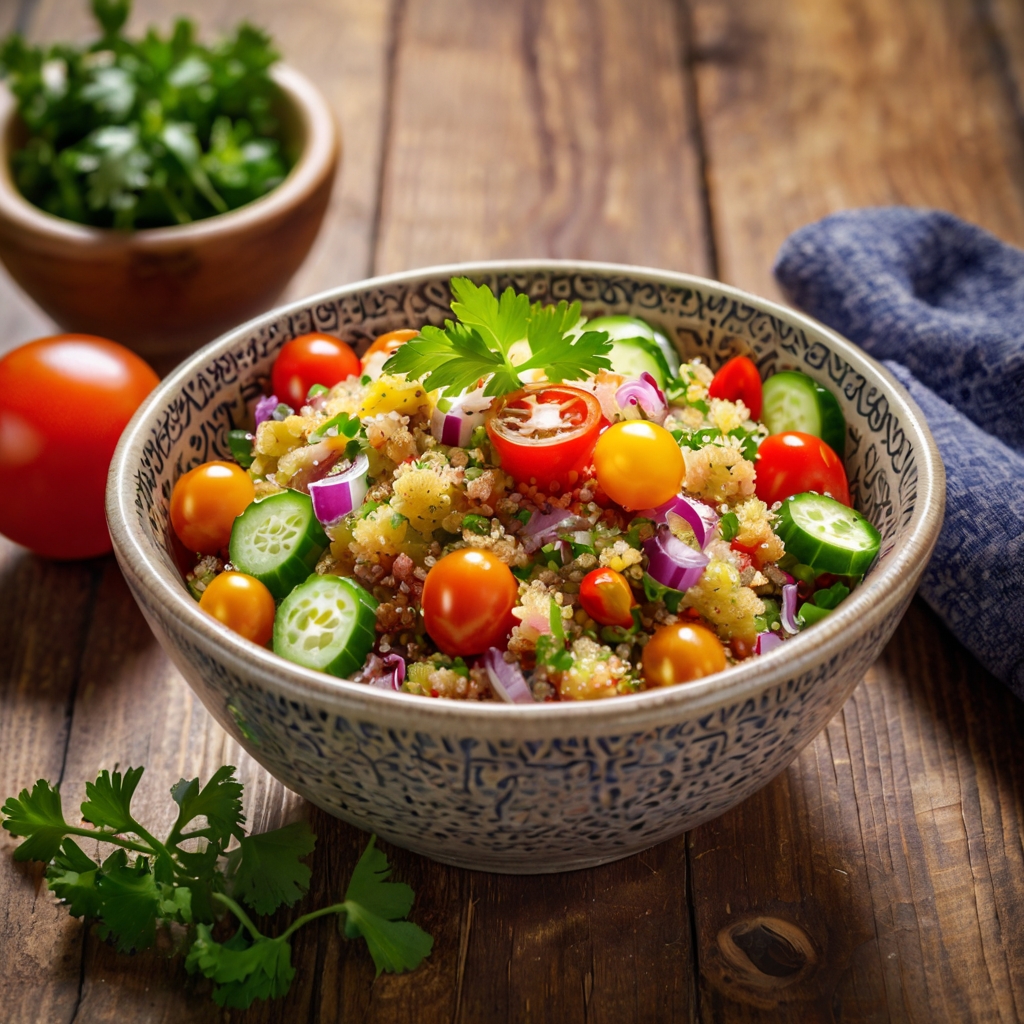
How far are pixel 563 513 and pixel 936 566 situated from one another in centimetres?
95

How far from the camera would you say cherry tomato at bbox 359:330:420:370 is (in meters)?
2.38

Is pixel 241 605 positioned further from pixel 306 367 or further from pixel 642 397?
pixel 642 397

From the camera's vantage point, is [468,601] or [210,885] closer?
[468,601]

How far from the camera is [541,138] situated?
165 inches

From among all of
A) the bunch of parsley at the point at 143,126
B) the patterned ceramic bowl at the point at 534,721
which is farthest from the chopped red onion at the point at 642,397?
the bunch of parsley at the point at 143,126

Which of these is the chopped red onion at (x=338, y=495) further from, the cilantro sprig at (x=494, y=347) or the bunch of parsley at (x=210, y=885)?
the bunch of parsley at (x=210, y=885)

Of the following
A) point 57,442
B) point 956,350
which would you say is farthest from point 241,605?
point 956,350

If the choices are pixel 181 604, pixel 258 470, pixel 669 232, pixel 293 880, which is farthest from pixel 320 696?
pixel 669 232

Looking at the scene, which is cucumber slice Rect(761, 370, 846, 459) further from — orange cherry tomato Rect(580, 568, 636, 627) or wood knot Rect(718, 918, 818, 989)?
wood knot Rect(718, 918, 818, 989)

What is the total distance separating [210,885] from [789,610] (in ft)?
3.69

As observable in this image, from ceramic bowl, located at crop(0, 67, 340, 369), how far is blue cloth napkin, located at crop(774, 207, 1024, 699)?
142cm

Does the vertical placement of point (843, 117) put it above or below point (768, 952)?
above

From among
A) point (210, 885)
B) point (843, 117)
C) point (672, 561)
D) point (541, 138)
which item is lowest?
point (210, 885)

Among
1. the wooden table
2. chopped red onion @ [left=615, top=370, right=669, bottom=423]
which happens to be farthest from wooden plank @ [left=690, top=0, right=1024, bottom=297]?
chopped red onion @ [left=615, top=370, right=669, bottom=423]
